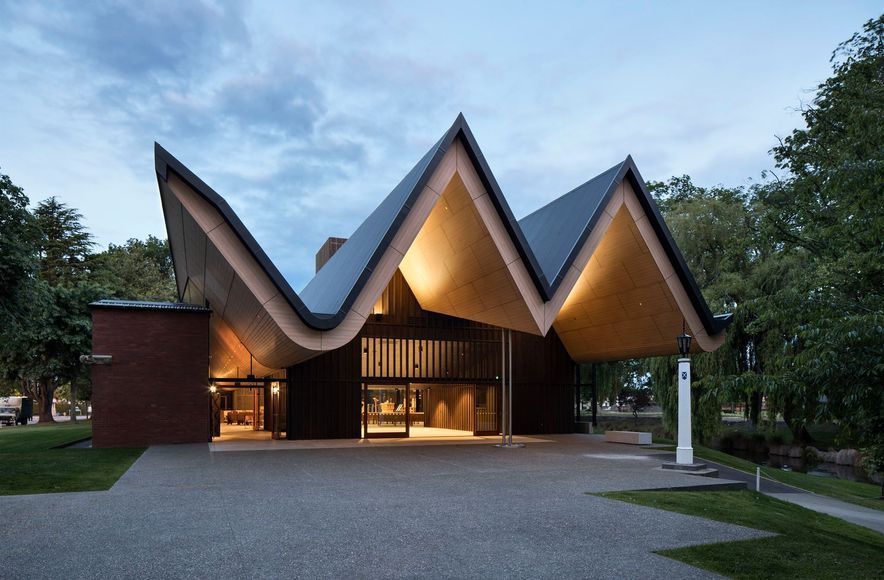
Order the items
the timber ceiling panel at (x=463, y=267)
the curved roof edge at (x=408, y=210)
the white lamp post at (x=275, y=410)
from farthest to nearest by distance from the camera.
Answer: the white lamp post at (x=275, y=410) → the timber ceiling panel at (x=463, y=267) → the curved roof edge at (x=408, y=210)

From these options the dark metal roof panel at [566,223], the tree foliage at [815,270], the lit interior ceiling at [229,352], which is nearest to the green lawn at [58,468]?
the lit interior ceiling at [229,352]

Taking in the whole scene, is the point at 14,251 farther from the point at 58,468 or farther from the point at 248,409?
the point at 248,409

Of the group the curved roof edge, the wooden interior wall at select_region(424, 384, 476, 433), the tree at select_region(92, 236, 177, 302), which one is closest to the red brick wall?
the curved roof edge

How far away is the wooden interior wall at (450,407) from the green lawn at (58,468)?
1246 cm

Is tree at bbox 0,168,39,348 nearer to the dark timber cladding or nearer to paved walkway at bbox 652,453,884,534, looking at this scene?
the dark timber cladding

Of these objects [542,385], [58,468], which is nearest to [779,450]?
[542,385]

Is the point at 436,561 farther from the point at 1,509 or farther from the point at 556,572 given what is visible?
the point at 1,509

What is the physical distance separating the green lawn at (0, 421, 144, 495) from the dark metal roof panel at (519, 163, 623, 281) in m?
12.3

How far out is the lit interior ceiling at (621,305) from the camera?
20.9 metres

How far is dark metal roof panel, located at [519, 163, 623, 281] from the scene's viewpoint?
1912cm

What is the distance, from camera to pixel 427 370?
25.6 meters

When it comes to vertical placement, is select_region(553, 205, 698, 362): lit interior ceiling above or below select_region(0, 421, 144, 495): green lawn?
above

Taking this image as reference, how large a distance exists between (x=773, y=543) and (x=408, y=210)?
11554 mm

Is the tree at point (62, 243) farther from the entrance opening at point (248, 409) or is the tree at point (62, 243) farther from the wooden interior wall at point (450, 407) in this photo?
the wooden interior wall at point (450, 407)
